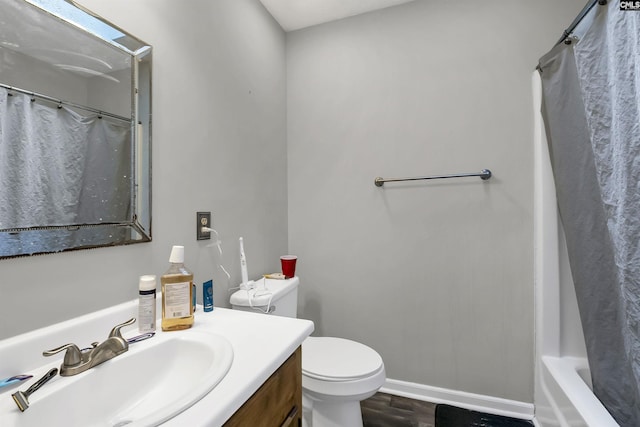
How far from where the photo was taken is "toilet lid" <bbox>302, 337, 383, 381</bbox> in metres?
1.21

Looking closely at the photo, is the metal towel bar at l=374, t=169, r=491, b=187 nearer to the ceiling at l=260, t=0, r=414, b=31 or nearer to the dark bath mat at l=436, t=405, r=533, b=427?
the ceiling at l=260, t=0, r=414, b=31

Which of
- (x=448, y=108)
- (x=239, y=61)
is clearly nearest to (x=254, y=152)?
(x=239, y=61)

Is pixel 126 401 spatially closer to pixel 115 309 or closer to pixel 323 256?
pixel 115 309

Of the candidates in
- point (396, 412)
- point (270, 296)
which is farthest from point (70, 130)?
point (396, 412)

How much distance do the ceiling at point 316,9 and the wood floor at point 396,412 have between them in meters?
2.36

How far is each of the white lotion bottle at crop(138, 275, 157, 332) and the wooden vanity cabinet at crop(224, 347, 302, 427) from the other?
40 centimetres

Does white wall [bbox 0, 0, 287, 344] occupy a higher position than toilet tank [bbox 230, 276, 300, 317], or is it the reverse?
white wall [bbox 0, 0, 287, 344]

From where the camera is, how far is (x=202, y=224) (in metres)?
1.25

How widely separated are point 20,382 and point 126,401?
210mm

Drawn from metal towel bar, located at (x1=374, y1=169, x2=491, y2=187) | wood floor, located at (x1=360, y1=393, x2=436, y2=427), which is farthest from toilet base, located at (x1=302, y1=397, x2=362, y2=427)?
metal towel bar, located at (x1=374, y1=169, x2=491, y2=187)

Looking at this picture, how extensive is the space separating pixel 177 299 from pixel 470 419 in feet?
5.33

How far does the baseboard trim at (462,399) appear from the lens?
1578 mm

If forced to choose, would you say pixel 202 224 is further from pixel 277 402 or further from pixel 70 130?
pixel 277 402

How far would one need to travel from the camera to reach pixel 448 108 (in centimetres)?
170
